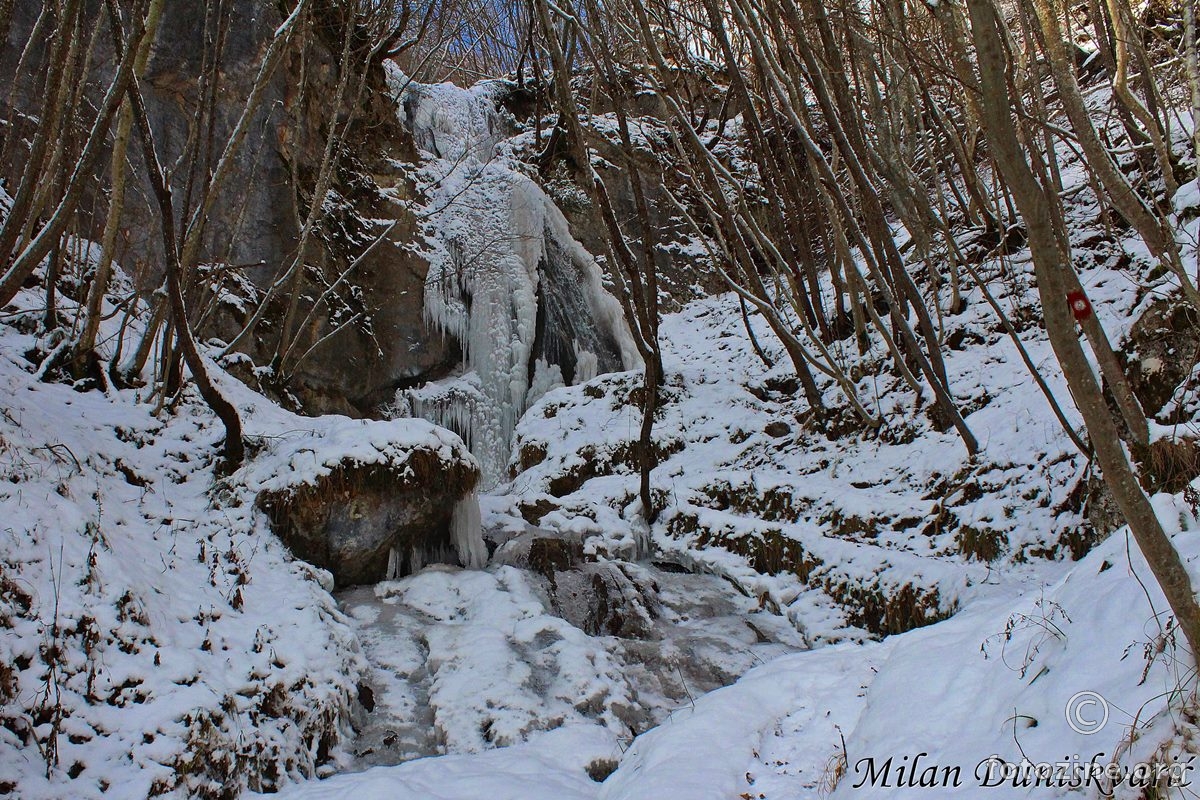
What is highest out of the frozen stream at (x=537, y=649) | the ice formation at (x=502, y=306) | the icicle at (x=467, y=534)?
the ice formation at (x=502, y=306)

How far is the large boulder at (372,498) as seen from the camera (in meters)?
5.03

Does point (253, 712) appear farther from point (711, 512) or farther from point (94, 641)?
point (711, 512)

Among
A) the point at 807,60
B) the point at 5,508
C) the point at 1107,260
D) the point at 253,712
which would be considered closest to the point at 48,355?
the point at 5,508

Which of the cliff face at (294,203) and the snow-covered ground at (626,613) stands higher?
the cliff face at (294,203)

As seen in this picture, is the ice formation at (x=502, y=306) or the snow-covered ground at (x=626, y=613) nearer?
the snow-covered ground at (x=626, y=613)

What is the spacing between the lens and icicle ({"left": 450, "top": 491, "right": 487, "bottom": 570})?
593cm

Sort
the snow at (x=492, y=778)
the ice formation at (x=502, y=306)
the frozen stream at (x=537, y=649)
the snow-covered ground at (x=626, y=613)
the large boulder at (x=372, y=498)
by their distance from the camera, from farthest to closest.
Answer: the ice formation at (x=502, y=306) → the large boulder at (x=372, y=498) → the frozen stream at (x=537, y=649) → the snow at (x=492, y=778) → the snow-covered ground at (x=626, y=613)

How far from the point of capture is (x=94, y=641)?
9.46 feet

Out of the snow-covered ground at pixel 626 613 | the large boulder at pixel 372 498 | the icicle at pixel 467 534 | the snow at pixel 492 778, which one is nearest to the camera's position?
the snow-covered ground at pixel 626 613

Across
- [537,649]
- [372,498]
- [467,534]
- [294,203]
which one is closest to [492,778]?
[537,649]

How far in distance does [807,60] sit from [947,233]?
2.20 metres

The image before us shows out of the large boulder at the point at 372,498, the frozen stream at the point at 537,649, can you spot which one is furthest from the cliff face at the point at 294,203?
the frozen stream at the point at 537,649

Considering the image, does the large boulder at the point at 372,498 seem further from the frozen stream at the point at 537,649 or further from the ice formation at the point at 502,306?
the ice formation at the point at 502,306

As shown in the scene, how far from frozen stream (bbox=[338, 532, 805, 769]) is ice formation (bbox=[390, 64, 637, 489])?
4.73 m
